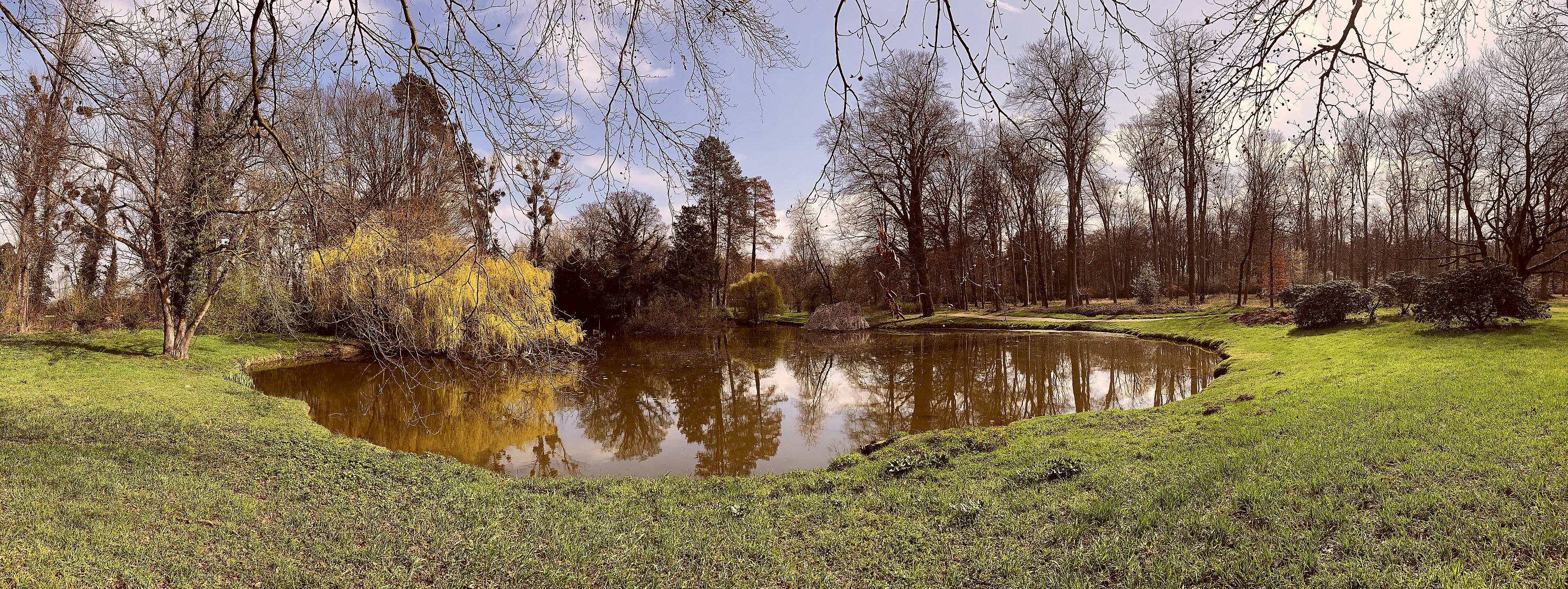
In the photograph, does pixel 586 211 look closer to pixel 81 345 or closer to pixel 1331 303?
pixel 81 345

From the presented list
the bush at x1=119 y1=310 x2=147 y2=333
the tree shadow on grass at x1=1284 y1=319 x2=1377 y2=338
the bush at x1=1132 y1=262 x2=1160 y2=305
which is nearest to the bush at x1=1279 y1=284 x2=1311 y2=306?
the tree shadow on grass at x1=1284 y1=319 x2=1377 y2=338

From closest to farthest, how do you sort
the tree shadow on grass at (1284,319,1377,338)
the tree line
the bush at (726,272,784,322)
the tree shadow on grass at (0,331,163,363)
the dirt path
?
the tree line → the tree shadow on grass at (0,331,163,363) → the tree shadow on grass at (1284,319,1377,338) → the dirt path → the bush at (726,272,784,322)

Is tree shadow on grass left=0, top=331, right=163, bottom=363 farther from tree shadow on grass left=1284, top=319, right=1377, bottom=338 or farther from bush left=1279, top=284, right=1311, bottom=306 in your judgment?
bush left=1279, top=284, right=1311, bottom=306

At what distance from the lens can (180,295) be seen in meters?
13.2

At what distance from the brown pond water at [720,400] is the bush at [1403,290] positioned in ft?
14.3

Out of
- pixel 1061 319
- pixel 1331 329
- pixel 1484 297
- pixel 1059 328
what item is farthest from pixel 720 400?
pixel 1061 319

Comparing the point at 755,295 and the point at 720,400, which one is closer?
the point at 720,400

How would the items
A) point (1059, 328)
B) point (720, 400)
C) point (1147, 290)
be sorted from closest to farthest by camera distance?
point (720, 400) < point (1059, 328) < point (1147, 290)

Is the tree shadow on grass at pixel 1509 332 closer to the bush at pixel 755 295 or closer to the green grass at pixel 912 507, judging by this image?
the green grass at pixel 912 507

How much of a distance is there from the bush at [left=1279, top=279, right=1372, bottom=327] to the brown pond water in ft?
7.93

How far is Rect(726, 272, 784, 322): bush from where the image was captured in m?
33.7

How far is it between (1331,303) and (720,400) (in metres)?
14.2

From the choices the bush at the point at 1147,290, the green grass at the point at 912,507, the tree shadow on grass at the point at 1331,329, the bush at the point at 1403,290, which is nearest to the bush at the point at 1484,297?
the tree shadow on grass at the point at 1331,329

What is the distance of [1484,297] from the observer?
33.0 ft
